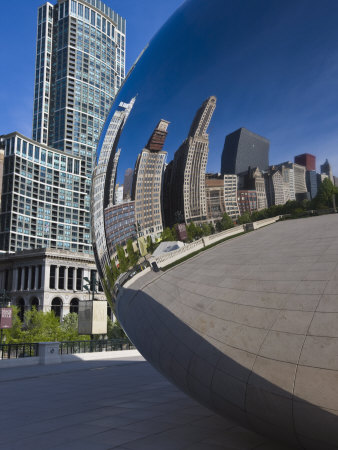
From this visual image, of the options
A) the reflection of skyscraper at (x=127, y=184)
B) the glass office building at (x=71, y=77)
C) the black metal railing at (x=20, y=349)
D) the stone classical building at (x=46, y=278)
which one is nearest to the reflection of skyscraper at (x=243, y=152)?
the reflection of skyscraper at (x=127, y=184)

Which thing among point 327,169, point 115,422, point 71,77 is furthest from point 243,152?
point 71,77

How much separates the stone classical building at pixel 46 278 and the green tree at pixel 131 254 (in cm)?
9111

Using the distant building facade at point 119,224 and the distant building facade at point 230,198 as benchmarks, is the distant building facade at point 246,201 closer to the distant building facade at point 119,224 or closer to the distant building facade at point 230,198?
the distant building facade at point 230,198

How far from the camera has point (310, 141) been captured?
117 inches

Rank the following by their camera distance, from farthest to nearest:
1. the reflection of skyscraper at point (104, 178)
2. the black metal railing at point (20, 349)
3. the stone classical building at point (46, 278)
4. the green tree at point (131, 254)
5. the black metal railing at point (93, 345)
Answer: the stone classical building at point (46, 278)
the black metal railing at point (93, 345)
the black metal railing at point (20, 349)
the reflection of skyscraper at point (104, 178)
the green tree at point (131, 254)

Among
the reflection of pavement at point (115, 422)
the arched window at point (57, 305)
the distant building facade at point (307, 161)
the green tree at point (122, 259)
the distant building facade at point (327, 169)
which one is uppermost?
the distant building facade at point (307, 161)

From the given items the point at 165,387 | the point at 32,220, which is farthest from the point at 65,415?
the point at 32,220

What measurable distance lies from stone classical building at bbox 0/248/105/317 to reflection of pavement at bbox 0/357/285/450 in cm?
8576

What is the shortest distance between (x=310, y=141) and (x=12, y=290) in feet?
348

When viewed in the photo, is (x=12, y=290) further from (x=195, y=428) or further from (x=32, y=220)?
(x=195, y=428)

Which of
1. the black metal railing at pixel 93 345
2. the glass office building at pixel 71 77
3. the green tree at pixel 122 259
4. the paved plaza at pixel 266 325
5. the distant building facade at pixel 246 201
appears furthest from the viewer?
the glass office building at pixel 71 77

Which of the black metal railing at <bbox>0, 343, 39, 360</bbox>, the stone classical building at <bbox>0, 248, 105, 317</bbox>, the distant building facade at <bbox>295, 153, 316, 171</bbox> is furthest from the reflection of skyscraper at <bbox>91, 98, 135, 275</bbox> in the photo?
the stone classical building at <bbox>0, 248, 105, 317</bbox>

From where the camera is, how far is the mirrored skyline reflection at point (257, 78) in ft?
9.50

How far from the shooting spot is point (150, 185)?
3.71 meters
